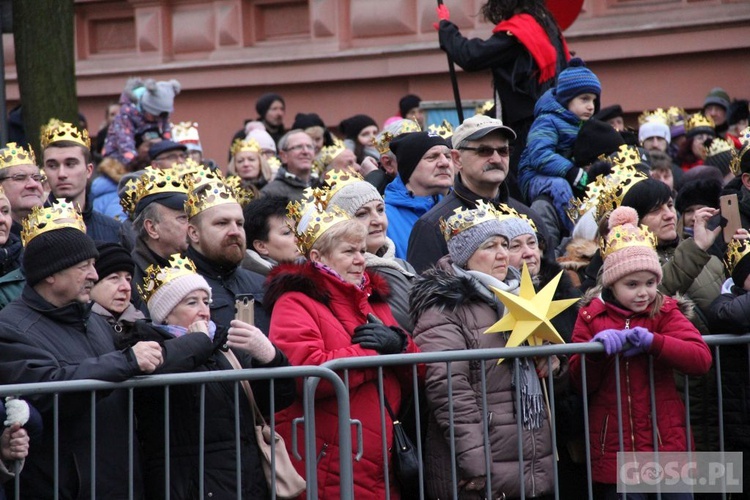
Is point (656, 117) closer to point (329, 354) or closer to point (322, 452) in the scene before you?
point (329, 354)

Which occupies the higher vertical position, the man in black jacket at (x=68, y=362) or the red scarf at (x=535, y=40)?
the red scarf at (x=535, y=40)

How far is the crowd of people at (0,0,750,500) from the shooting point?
5.79 metres

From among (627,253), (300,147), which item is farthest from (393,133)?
(627,253)

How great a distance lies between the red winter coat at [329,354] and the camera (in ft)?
19.9

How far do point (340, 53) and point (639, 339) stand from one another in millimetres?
10605

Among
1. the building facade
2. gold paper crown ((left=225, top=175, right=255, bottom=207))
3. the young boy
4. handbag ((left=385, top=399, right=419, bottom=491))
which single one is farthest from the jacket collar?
the building facade

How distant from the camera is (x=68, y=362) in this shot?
573cm

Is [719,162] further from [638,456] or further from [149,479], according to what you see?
[149,479]

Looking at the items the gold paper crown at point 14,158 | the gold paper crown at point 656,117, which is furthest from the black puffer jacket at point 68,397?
the gold paper crown at point 656,117

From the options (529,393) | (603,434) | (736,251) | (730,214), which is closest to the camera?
(529,393)

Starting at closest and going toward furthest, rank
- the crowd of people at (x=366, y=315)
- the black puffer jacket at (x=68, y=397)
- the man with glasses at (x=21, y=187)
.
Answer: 1. the black puffer jacket at (x=68, y=397)
2. the crowd of people at (x=366, y=315)
3. the man with glasses at (x=21, y=187)

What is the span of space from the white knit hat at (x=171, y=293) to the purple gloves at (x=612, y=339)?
5.83ft

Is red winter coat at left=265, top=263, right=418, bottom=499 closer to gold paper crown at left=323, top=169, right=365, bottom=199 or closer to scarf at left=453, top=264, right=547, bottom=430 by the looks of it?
scarf at left=453, top=264, right=547, bottom=430

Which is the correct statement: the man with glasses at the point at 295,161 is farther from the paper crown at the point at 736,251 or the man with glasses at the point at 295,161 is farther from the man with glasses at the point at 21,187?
the paper crown at the point at 736,251
